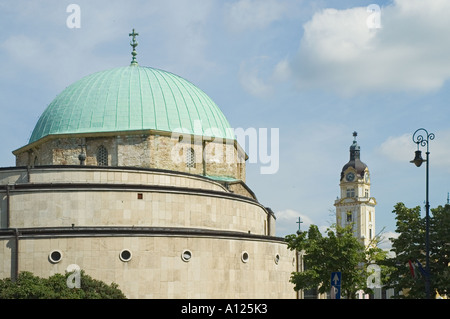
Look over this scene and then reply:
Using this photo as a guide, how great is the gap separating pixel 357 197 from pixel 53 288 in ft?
345

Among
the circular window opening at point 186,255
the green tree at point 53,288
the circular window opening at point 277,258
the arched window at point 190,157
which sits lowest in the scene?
the green tree at point 53,288

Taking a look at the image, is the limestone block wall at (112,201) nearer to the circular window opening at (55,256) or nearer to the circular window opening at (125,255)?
the circular window opening at (55,256)

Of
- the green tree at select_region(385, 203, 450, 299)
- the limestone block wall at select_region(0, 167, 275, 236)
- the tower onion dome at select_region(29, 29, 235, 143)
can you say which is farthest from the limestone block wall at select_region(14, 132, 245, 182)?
the green tree at select_region(385, 203, 450, 299)

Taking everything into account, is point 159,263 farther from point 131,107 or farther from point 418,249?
point 131,107

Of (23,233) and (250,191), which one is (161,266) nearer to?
(23,233)

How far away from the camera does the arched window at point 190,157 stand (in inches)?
1618

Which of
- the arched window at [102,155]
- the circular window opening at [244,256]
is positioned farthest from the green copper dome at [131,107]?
the circular window opening at [244,256]

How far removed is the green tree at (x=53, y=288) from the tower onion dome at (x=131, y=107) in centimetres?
1272

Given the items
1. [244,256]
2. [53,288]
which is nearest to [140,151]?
[244,256]

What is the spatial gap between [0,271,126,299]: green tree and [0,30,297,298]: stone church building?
3.45 ft

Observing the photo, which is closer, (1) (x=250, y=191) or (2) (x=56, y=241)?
(2) (x=56, y=241)

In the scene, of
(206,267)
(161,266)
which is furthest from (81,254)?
(206,267)

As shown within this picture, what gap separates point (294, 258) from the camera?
3934 centimetres
